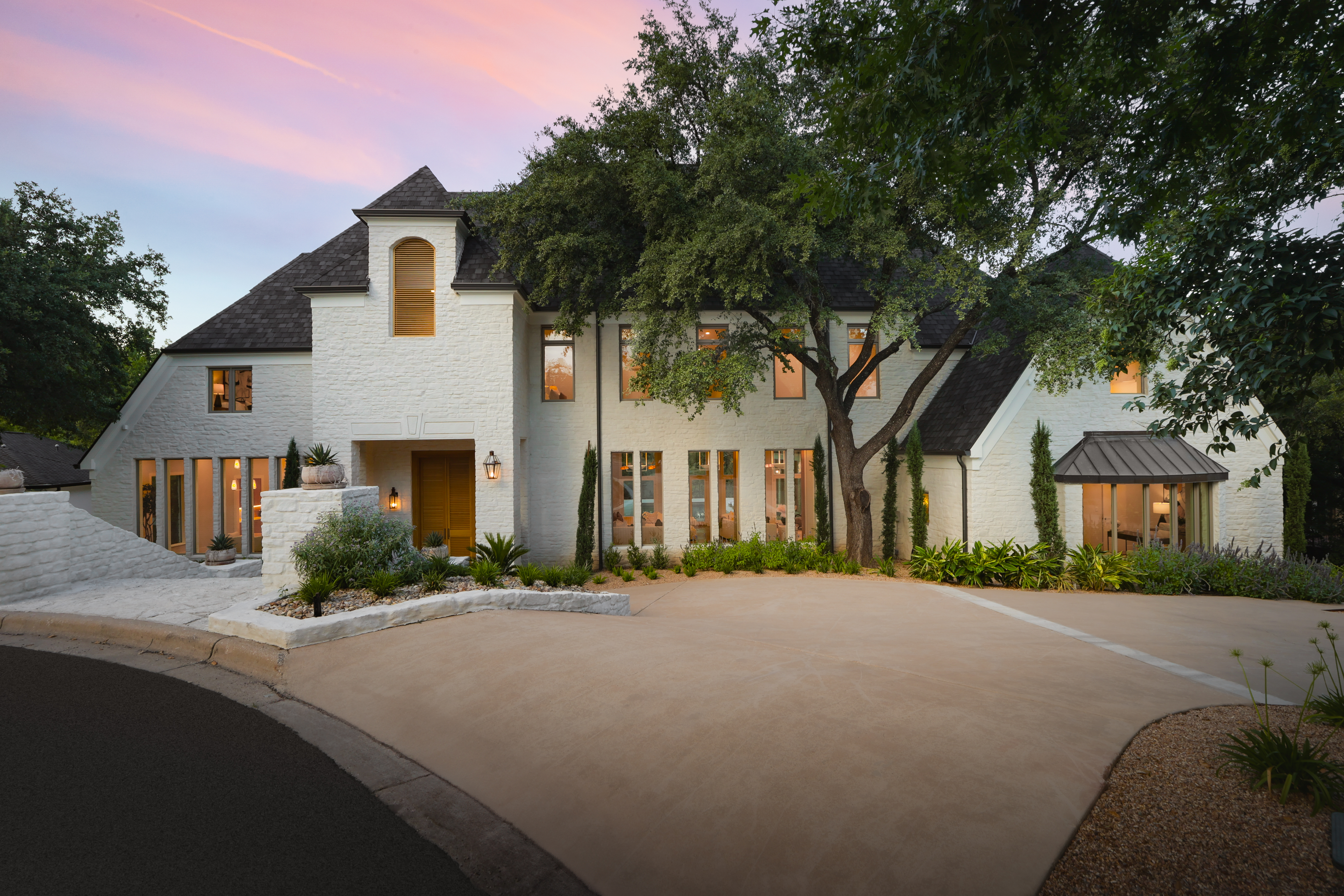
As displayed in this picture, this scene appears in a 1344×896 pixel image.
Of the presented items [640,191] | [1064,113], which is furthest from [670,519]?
[1064,113]

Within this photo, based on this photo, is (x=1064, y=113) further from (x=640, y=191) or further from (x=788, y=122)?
(x=640, y=191)

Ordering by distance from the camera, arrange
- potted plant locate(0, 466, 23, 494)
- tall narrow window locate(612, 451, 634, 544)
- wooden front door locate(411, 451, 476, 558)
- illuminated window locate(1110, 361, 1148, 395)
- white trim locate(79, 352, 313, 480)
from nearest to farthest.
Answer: potted plant locate(0, 466, 23, 494) < illuminated window locate(1110, 361, 1148, 395) < white trim locate(79, 352, 313, 480) < wooden front door locate(411, 451, 476, 558) < tall narrow window locate(612, 451, 634, 544)

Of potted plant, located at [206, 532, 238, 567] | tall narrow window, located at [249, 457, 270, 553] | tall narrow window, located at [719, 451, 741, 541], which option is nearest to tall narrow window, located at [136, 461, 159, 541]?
tall narrow window, located at [249, 457, 270, 553]

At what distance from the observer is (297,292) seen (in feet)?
46.7

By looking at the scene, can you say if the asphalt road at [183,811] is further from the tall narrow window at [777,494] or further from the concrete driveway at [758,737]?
the tall narrow window at [777,494]

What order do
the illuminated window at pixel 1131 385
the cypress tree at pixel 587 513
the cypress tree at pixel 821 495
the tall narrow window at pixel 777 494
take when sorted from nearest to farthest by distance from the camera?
the illuminated window at pixel 1131 385 < the cypress tree at pixel 587 513 < the cypress tree at pixel 821 495 < the tall narrow window at pixel 777 494

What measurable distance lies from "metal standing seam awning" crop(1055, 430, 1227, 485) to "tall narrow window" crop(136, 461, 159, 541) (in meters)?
20.5

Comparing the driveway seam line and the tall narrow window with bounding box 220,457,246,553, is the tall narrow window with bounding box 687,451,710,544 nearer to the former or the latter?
the driveway seam line

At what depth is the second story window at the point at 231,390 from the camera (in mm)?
14422

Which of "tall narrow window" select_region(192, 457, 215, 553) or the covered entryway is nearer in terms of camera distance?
the covered entryway

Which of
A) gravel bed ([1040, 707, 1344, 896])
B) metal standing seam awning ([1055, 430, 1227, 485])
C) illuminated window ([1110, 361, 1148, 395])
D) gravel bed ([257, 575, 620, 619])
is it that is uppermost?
illuminated window ([1110, 361, 1148, 395])

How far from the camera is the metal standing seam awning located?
12.7 meters

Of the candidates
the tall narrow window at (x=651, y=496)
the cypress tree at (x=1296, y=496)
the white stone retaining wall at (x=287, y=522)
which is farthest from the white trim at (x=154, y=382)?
the cypress tree at (x=1296, y=496)

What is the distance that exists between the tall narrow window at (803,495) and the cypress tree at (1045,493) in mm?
4905
